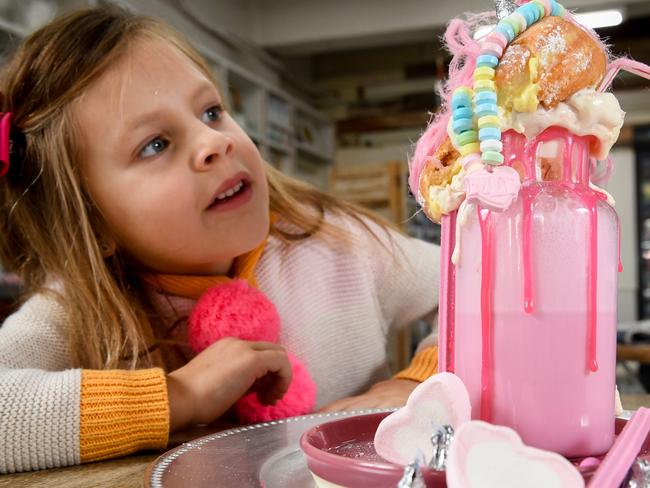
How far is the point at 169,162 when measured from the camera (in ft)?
2.96

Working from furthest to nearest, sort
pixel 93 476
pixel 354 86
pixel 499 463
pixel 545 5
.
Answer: pixel 354 86 < pixel 93 476 < pixel 545 5 < pixel 499 463

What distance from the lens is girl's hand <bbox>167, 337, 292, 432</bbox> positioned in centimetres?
70

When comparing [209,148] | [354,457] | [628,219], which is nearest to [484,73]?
[354,457]

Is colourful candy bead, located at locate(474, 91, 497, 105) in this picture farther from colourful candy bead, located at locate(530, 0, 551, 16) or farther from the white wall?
the white wall

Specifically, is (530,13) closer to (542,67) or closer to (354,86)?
(542,67)

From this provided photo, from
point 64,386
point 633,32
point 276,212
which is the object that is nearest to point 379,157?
point 633,32

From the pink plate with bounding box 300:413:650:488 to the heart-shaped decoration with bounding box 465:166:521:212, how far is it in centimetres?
15

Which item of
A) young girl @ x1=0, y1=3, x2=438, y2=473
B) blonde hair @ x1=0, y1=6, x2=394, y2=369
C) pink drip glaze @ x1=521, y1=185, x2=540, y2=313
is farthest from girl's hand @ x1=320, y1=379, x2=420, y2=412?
pink drip glaze @ x1=521, y1=185, x2=540, y2=313

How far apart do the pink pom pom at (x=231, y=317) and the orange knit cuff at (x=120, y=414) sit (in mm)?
210

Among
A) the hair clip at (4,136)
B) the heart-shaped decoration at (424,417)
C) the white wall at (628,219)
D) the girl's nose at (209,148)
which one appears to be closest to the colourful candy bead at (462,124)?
the heart-shaped decoration at (424,417)

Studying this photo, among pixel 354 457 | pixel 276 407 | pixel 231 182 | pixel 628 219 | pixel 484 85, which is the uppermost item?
pixel 484 85

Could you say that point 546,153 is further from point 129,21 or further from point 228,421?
point 129,21

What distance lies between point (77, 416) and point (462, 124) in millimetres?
436

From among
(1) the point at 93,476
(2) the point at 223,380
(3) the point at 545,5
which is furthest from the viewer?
(2) the point at 223,380
